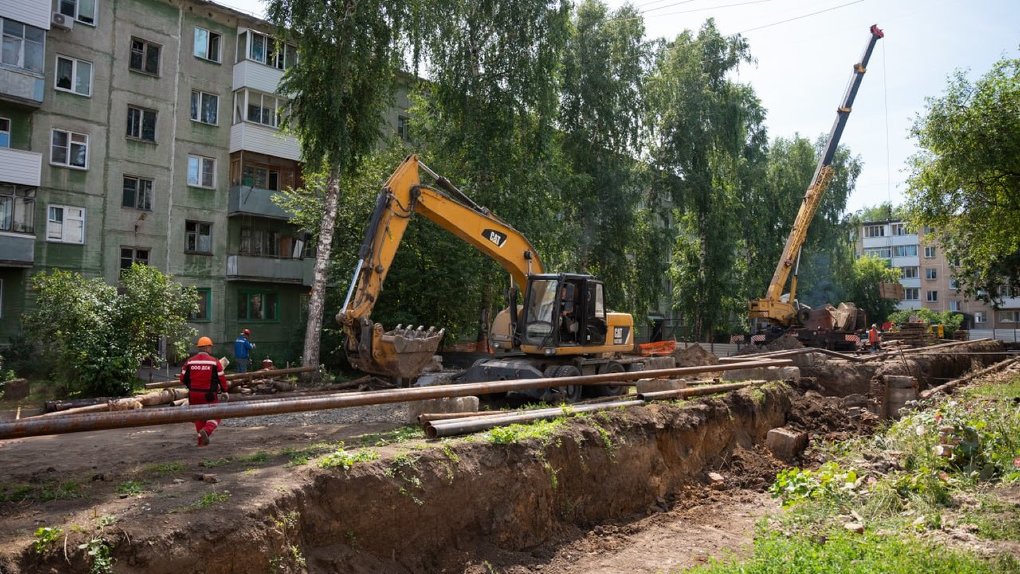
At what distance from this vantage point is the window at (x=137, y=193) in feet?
82.2

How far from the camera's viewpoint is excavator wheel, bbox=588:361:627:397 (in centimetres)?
1376

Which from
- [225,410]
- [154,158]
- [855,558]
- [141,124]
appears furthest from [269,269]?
[855,558]

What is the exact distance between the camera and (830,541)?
6383mm

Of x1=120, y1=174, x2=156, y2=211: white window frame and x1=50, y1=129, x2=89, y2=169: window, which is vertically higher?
x1=50, y1=129, x2=89, y2=169: window

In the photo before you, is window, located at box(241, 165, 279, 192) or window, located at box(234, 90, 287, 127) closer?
window, located at box(234, 90, 287, 127)

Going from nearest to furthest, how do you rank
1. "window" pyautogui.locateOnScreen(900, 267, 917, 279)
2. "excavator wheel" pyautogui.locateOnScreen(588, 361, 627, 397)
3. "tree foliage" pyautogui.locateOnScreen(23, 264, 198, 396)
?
"excavator wheel" pyautogui.locateOnScreen(588, 361, 627, 397), "tree foliage" pyautogui.locateOnScreen(23, 264, 198, 396), "window" pyautogui.locateOnScreen(900, 267, 917, 279)

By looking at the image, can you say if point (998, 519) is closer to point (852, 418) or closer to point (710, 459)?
point (710, 459)

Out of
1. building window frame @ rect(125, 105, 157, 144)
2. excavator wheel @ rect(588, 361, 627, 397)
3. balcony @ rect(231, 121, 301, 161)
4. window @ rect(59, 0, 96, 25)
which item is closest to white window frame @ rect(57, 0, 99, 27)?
window @ rect(59, 0, 96, 25)

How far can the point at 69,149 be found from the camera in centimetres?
2358

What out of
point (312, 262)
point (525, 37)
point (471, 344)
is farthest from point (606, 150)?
point (312, 262)

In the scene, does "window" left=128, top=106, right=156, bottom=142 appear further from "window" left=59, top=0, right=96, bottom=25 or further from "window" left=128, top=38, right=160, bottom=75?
"window" left=59, top=0, right=96, bottom=25

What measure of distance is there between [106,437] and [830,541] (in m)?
9.97

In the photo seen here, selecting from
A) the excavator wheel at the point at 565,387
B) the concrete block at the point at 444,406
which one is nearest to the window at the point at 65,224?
the excavator wheel at the point at 565,387

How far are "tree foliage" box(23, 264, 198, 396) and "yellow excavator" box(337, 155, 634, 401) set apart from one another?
672cm
